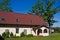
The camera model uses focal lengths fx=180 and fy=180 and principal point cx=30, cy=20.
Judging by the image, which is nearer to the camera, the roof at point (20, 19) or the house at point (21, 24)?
the house at point (21, 24)

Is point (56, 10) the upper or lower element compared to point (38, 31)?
upper

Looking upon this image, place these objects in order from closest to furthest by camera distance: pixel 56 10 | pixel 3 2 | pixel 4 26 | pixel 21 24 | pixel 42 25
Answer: pixel 4 26
pixel 21 24
pixel 42 25
pixel 56 10
pixel 3 2

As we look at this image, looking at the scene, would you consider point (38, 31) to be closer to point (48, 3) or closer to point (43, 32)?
point (43, 32)

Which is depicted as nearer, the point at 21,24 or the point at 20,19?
the point at 21,24

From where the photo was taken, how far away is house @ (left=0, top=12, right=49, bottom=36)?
48656 mm

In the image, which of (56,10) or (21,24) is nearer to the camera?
(21,24)

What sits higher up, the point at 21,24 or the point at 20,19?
the point at 20,19

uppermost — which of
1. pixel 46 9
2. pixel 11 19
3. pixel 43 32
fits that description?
pixel 46 9

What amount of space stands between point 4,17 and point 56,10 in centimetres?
2503

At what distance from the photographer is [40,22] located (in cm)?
5731

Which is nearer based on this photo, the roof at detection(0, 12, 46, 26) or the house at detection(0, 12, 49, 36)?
the house at detection(0, 12, 49, 36)

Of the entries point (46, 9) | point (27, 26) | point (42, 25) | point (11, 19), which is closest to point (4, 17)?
point (11, 19)

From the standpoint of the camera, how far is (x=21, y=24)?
51.2m

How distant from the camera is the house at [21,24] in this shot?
160ft
